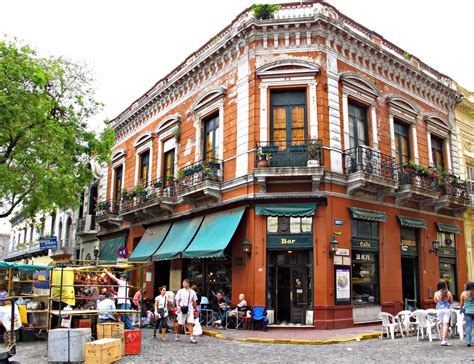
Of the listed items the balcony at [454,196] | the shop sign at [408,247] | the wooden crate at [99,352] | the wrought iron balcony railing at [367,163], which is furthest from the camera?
the balcony at [454,196]

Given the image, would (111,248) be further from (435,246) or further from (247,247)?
(435,246)

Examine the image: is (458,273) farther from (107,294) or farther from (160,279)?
(107,294)

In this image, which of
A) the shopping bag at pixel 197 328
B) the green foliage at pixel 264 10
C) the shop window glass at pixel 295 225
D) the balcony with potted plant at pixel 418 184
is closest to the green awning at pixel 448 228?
the balcony with potted plant at pixel 418 184

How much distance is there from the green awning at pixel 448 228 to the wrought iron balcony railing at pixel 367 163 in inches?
167

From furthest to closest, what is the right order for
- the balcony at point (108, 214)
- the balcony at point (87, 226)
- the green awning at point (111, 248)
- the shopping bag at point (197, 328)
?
the balcony at point (87, 226) → the balcony at point (108, 214) → the green awning at point (111, 248) → the shopping bag at point (197, 328)

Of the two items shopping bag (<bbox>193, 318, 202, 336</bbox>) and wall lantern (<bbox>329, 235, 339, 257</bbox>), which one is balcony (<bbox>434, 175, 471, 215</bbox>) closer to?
wall lantern (<bbox>329, 235, 339, 257</bbox>)

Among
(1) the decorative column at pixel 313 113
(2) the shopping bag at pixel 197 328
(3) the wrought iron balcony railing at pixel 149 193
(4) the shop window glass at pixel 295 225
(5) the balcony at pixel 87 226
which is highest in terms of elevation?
(1) the decorative column at pixel 313 113

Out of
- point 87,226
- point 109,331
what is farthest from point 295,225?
point 87,226

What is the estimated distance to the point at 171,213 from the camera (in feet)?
65.6

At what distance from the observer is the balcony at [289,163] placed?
1488 centimetres

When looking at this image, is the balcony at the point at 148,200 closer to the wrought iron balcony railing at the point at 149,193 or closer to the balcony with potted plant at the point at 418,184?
the wrought iron balcony railing at the point at 149,193

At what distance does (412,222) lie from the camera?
17859mm

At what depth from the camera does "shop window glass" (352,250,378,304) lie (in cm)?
1577

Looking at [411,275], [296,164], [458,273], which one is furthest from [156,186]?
[458,273]
